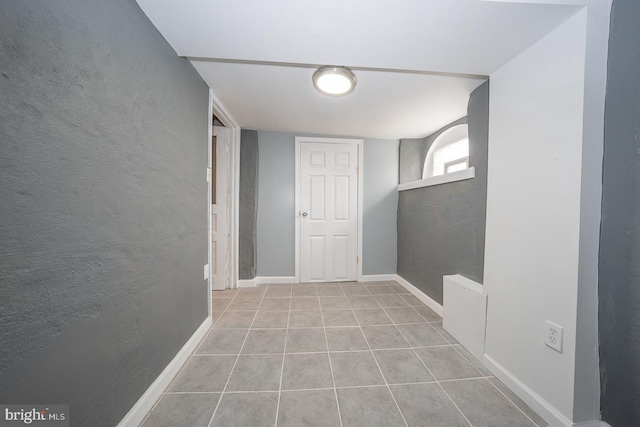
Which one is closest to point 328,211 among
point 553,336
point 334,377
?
point 334,377

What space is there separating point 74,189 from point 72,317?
16.8 inches

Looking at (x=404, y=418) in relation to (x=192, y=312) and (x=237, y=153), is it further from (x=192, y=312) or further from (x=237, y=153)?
(x=237, y=153)

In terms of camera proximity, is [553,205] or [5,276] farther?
[553,205]

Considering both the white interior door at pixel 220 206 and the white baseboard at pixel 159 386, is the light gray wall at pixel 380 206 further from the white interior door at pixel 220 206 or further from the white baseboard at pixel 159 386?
the white baseboard at pixel 159 386

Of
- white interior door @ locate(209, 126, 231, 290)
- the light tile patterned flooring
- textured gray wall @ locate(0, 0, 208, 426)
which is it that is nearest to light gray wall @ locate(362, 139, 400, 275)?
the light tile patterned flooring

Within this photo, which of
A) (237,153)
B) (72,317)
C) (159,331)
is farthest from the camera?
(237,153)

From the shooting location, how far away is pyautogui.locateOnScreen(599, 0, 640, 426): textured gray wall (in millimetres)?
836

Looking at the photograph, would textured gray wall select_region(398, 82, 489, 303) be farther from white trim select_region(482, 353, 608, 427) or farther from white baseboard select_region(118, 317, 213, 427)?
white baseboard select_region(118, 317, 213, 427)

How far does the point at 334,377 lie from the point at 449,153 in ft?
9.11

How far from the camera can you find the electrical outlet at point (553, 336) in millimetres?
967

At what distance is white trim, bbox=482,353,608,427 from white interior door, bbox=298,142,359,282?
5.70ft

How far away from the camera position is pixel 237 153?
8.48 ft

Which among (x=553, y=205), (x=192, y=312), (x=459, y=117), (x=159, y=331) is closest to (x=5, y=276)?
(x=159, y=331)

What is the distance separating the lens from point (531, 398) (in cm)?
107
